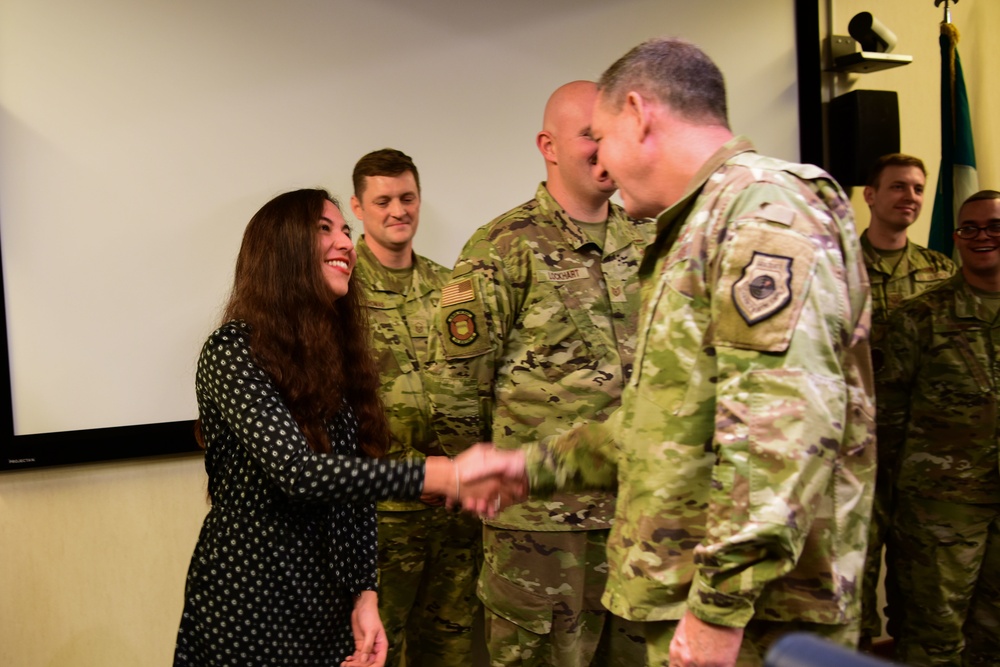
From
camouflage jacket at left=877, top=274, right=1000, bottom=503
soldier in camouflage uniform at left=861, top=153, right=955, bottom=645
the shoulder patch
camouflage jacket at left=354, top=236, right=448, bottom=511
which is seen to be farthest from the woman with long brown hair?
soldier in camouflage uniform at left=861, top=153, right=955, bottom=645

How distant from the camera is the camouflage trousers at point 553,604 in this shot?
7.75ft

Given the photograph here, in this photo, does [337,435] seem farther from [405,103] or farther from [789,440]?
[405,103]

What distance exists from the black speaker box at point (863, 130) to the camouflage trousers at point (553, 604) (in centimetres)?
246

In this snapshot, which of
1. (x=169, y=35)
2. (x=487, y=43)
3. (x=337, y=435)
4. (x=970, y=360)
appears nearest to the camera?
(x=337, y=435)

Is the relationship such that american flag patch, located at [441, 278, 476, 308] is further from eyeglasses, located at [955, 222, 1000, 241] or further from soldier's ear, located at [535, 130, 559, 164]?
eyeglasses, located at [955, 222, 1000, 241]

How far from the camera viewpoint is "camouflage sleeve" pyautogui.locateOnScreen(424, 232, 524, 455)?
2.46m

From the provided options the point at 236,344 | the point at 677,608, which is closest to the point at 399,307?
the point at 236,344

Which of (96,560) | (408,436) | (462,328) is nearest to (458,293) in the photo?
(462,328)

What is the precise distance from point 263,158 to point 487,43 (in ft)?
3.34

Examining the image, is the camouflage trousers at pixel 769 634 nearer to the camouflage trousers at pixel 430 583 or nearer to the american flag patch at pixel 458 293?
the american flag patch at pixel 458 293

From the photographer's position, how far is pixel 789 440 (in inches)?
49.7

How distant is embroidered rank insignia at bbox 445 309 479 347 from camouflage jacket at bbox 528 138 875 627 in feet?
2.80

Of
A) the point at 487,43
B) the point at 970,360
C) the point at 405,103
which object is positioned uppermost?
the point at 487,43

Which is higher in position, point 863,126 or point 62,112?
point 62,112
